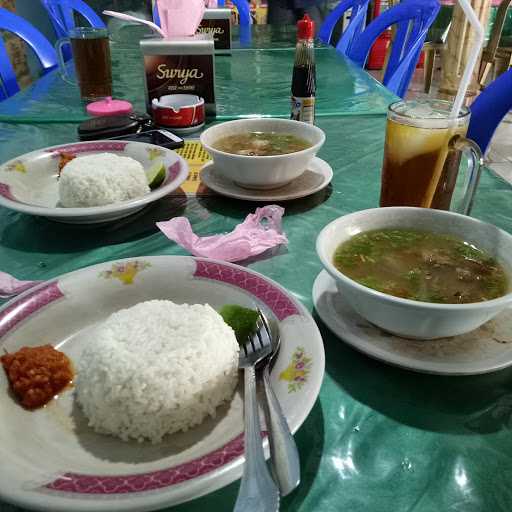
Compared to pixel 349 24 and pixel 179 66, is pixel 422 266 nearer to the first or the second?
pixel 179 66

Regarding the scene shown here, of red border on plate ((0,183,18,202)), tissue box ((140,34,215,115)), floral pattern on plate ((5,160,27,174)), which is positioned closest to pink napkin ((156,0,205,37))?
tissue box ((140,34,215,115))

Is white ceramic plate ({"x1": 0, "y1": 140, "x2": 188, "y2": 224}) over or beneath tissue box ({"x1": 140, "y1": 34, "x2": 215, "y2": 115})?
beneath

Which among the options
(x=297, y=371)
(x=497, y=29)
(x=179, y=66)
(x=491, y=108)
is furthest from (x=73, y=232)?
(x=497, y=29)

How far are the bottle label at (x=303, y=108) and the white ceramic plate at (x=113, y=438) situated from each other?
0.81 meters

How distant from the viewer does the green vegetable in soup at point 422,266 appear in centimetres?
77

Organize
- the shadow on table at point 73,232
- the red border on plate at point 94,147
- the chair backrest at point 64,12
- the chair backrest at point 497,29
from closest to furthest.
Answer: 1. the shadow on table at point 73,232
2. the red border on plate at point 94,147
3. the chair backrest at point 64,12
4. the chair backrest at point 497,29

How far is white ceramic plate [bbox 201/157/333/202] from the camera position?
1.24 m

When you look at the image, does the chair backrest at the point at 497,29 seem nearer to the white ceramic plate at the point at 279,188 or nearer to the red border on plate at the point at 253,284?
the white ceramic plate at the point at 279,188

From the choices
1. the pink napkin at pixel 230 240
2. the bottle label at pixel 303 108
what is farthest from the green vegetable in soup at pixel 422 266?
the bottle label at pixel 303 108

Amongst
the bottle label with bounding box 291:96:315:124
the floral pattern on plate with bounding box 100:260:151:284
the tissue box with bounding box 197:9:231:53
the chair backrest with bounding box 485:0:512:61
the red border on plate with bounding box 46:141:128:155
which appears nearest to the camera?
the floral pattern on plate with bounding box 100:260:151:284

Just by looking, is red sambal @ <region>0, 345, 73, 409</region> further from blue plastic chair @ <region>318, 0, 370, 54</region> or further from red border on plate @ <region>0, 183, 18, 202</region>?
blue plastic chair @ <region>318, 0, 370, 54</region>

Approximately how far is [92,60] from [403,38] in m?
1.92

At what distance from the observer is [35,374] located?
A: 0.67m

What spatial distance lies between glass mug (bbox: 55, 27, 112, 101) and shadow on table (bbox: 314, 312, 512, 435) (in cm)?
174
